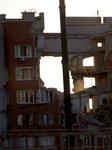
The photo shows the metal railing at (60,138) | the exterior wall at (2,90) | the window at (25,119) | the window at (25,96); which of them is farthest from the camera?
the window at (25,96)

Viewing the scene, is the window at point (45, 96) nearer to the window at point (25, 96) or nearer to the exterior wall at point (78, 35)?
the window at point (25, 96)

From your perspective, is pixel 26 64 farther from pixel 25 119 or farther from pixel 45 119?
pixel 45 119

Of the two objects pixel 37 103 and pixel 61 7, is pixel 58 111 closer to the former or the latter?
pixel 37 103

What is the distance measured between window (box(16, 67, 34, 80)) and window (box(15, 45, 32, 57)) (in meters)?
0.90

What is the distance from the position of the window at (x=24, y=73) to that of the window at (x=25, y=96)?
966mm

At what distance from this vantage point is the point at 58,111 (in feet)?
143

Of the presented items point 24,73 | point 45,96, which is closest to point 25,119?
point 45,96

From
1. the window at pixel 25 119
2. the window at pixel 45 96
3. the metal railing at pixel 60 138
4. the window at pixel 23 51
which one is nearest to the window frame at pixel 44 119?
the window at pixel 25 119

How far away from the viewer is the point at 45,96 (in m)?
44.0

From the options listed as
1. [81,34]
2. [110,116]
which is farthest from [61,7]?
[81,34]

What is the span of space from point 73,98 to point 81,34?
642cm

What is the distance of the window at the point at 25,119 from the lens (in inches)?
1704

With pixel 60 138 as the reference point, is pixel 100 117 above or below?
above

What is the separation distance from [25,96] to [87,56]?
6577 mm
